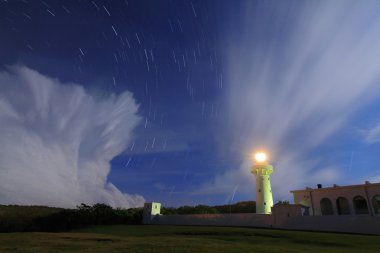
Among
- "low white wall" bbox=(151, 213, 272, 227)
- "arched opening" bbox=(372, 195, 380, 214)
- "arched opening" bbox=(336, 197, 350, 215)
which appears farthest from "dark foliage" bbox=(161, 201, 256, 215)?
"arched opening" bbox=(372, 195, 380, 214)

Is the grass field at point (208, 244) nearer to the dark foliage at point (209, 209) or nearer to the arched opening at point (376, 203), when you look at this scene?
the arched opening at point (376, 203)

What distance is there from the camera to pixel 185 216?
4016 cm

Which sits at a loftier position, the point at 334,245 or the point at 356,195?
the point at 356,195

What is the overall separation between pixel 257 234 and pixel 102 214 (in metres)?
29.7

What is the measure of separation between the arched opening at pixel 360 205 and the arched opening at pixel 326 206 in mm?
3076

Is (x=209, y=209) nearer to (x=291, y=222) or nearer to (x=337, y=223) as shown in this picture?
(x=291, y=222)

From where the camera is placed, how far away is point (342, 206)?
113 feet

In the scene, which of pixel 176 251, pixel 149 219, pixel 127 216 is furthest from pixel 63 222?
pixel 176 251

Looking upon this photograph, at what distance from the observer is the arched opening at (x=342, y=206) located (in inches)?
1339

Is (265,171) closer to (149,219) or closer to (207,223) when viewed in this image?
(207,223)

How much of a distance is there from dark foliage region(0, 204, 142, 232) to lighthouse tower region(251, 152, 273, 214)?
18880mm

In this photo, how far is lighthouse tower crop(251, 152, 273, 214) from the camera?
39.8 meters

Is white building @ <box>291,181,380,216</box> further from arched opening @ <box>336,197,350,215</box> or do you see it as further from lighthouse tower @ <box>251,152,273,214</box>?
lighthouse tower @ <box>251,152,273,214</box>

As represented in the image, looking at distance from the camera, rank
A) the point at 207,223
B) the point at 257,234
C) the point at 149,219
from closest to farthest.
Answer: the point at 257,234 < the point at 207,223 < the point at 149,219
